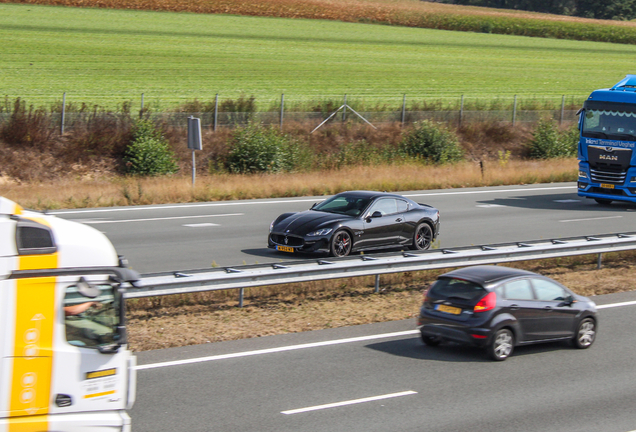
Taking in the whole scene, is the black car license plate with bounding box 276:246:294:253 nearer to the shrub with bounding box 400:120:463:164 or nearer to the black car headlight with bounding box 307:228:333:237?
the black car headlight with bounding box 307:228:333:237

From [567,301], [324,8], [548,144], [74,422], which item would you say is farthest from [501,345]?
[324,8]

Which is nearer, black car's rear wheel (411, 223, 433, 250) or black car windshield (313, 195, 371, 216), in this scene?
black car windshield (313, 195, 371, 216)

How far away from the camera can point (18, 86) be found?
37781 millimetres

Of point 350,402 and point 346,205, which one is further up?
point 346,205

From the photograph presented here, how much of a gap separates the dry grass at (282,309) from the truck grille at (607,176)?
1034 cm

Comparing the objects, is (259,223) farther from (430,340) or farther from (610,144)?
(610,144)

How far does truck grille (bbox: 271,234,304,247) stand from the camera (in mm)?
16328

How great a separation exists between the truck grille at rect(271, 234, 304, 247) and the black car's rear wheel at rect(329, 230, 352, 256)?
65 cm

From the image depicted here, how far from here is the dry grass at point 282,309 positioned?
11.5 m

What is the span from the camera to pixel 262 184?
90.4 feet

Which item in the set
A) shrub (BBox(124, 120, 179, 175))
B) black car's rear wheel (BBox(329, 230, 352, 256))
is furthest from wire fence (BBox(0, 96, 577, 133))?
black car's rear wheel (BBox(329, 230, 352, 256))

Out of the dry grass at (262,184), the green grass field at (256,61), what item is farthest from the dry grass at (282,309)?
the green grass field at (256,61)

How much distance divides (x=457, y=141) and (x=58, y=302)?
3425 centimetres

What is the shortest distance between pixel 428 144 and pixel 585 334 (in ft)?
86.5
